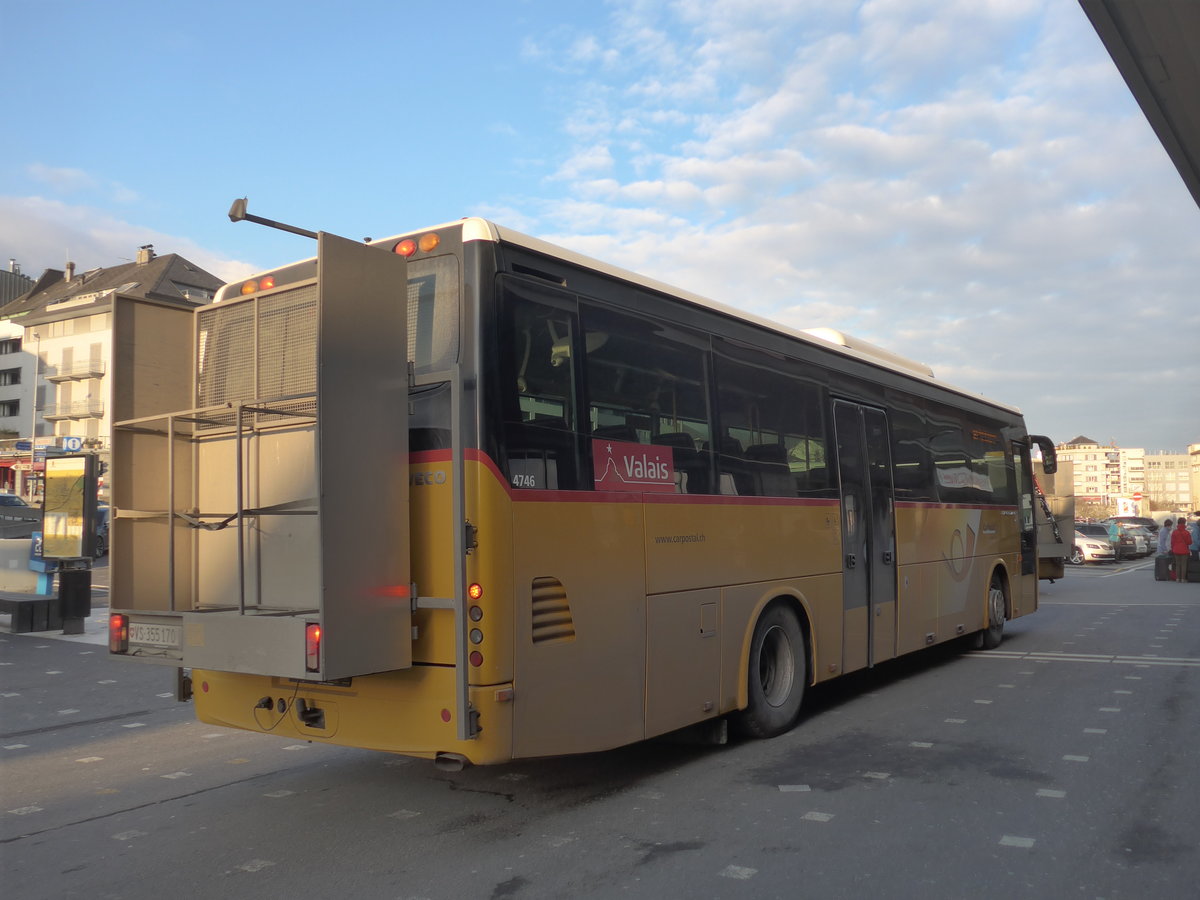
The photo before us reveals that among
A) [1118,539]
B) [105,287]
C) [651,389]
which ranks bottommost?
[1118,539]

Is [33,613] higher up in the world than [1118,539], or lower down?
higher up

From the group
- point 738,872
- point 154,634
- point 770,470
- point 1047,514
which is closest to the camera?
point 738,872

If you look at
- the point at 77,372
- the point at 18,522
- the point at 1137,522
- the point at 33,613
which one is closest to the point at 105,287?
the point at 77,372

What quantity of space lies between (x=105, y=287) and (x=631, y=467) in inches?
2906

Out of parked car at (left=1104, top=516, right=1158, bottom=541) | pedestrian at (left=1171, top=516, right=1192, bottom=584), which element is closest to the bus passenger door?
pedestrian at (left=1171, top=516, right=1192, bottom=584)

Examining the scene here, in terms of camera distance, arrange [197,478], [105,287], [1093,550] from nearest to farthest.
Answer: [197,478]
[1093,550]
[105,287]

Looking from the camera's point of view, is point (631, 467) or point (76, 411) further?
point (76, 411)

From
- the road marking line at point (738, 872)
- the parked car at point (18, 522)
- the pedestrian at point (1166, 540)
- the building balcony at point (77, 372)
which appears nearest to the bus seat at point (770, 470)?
the road marking line at point (738, 872)

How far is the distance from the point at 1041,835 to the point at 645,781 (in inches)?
95.1

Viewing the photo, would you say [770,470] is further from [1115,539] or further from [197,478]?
[1115,539]

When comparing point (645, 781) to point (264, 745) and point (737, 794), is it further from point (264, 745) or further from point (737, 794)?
point (264, 745)

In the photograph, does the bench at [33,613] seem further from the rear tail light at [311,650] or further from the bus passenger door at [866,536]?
the bus passenger door at [866,536]

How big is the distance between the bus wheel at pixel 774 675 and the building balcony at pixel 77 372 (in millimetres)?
67379

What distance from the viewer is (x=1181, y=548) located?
26078 millimetres
